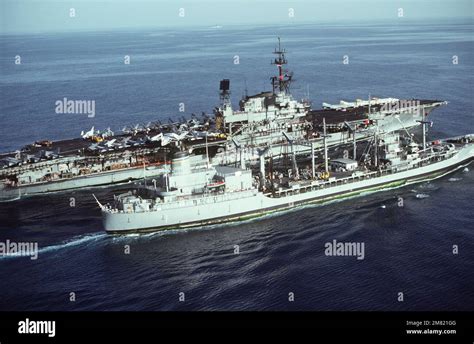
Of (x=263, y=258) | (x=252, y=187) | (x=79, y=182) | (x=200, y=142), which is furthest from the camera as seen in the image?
(x=200, y=142)

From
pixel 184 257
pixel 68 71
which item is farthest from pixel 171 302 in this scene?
pixel 68 71

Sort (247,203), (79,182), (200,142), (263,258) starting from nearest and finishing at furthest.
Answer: (263,258)
(247,203)
(79,182)
(200,142)

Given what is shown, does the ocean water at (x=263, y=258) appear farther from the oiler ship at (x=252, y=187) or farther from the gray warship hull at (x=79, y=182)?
the gray warship hull at (x=79, y=182)

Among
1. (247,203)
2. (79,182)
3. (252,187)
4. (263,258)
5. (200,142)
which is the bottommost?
(263,258)

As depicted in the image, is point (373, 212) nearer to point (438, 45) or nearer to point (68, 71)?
point (68, 71)

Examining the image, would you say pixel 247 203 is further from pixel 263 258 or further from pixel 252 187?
pixel 263 258

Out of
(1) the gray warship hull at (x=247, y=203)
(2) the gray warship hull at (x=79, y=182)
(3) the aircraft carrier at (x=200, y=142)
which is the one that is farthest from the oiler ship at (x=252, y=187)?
(2) the gray warship hull at (x=79, y=182)

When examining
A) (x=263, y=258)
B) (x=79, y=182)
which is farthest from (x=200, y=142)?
(x=263, y=258)
